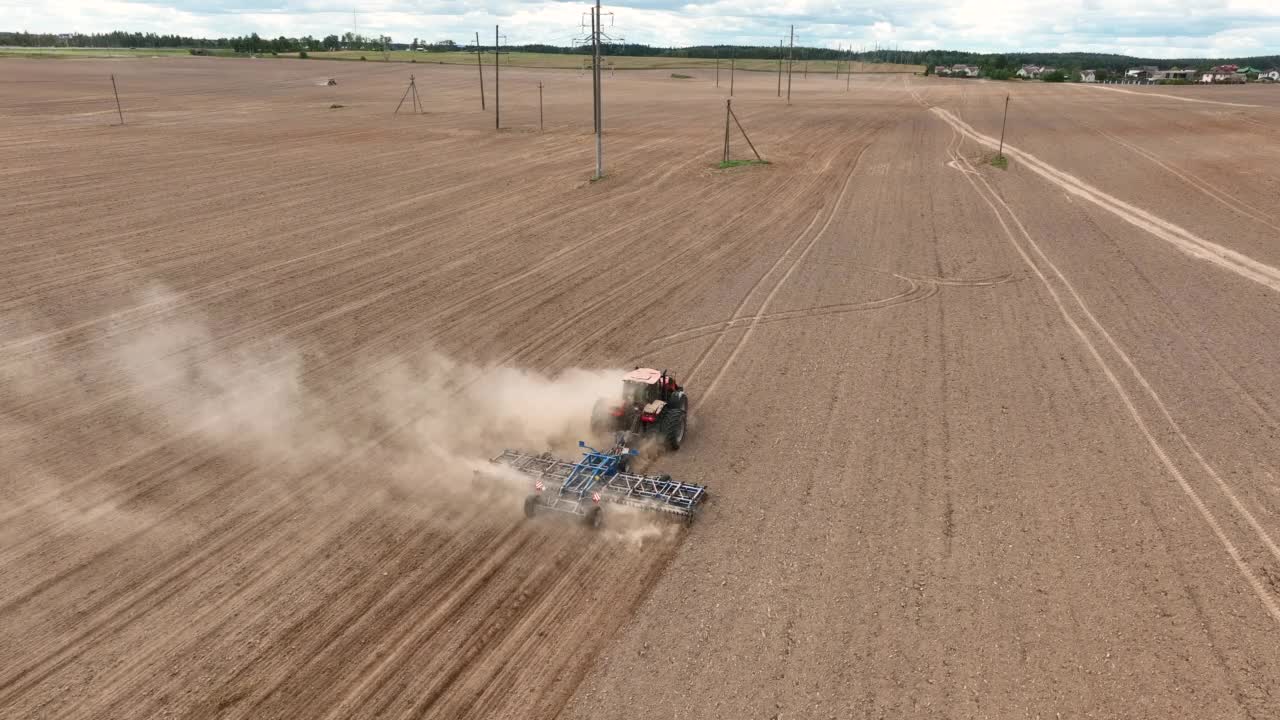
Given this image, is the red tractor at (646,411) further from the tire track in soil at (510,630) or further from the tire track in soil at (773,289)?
the tire track in soil at (510,630)

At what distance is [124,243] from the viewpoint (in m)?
24.5

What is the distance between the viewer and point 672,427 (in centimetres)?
1321

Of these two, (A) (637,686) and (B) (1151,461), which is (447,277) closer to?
(A) (637,686)

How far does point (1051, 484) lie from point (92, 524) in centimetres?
1483

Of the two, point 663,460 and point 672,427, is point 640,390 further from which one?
point 663,460

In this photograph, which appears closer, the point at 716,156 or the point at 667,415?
the point at 667,415

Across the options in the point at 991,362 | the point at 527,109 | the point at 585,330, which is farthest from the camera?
the point at 527,109

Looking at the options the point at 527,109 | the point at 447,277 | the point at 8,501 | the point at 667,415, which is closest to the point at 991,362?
the point at 667,415

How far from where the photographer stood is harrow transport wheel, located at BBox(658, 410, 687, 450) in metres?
13.2

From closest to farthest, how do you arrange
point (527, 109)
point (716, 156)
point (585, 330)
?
point (585, 330)
point (716, 156)
point (527, 109)

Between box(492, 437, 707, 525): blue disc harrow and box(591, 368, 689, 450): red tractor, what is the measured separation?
0.76 m

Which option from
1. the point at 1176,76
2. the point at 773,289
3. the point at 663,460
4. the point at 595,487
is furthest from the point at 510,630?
the point at 1176,76

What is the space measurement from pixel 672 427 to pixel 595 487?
2.29 meters

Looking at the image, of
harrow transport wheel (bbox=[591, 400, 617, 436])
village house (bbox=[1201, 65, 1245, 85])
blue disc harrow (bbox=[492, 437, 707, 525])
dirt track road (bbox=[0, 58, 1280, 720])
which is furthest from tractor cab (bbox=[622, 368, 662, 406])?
village house (bbox=[1201, 65, 1245, 85])
